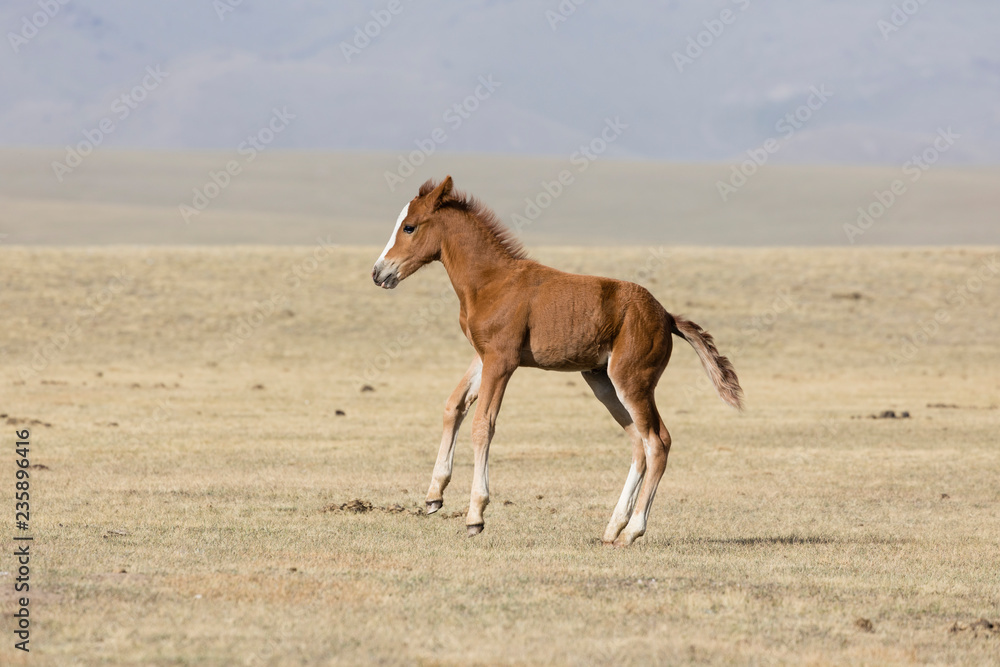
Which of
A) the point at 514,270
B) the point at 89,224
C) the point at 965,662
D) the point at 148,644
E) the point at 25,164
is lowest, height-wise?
the point at 148,644

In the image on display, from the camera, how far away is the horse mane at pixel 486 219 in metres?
11.7

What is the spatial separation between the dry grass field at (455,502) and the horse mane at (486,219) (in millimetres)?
2616

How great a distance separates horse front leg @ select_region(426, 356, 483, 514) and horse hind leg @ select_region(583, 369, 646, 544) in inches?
40.3

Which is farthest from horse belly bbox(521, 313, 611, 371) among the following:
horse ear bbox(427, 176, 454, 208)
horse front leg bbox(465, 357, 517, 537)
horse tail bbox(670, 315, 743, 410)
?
horse ear bbox(427, 176, 454, 208)

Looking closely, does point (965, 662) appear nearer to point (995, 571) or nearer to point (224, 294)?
point (995, 571)

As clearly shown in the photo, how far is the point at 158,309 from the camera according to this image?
139 ft

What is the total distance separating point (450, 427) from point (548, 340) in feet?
4.25

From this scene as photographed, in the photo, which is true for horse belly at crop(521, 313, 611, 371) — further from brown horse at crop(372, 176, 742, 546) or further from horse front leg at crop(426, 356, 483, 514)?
horse front leg at crop(426, 356, 483, 514)

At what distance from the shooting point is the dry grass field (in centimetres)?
767

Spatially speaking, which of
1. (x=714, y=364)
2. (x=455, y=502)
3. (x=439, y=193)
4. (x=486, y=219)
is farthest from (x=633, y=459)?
(x=455, y=502)

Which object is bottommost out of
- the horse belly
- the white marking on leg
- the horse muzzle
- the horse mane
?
the white marking on leg

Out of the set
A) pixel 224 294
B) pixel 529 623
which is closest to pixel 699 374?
pixel 224 294

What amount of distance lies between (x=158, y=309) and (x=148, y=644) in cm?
3652

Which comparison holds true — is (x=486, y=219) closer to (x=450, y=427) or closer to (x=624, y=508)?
(x=450, y=427)
